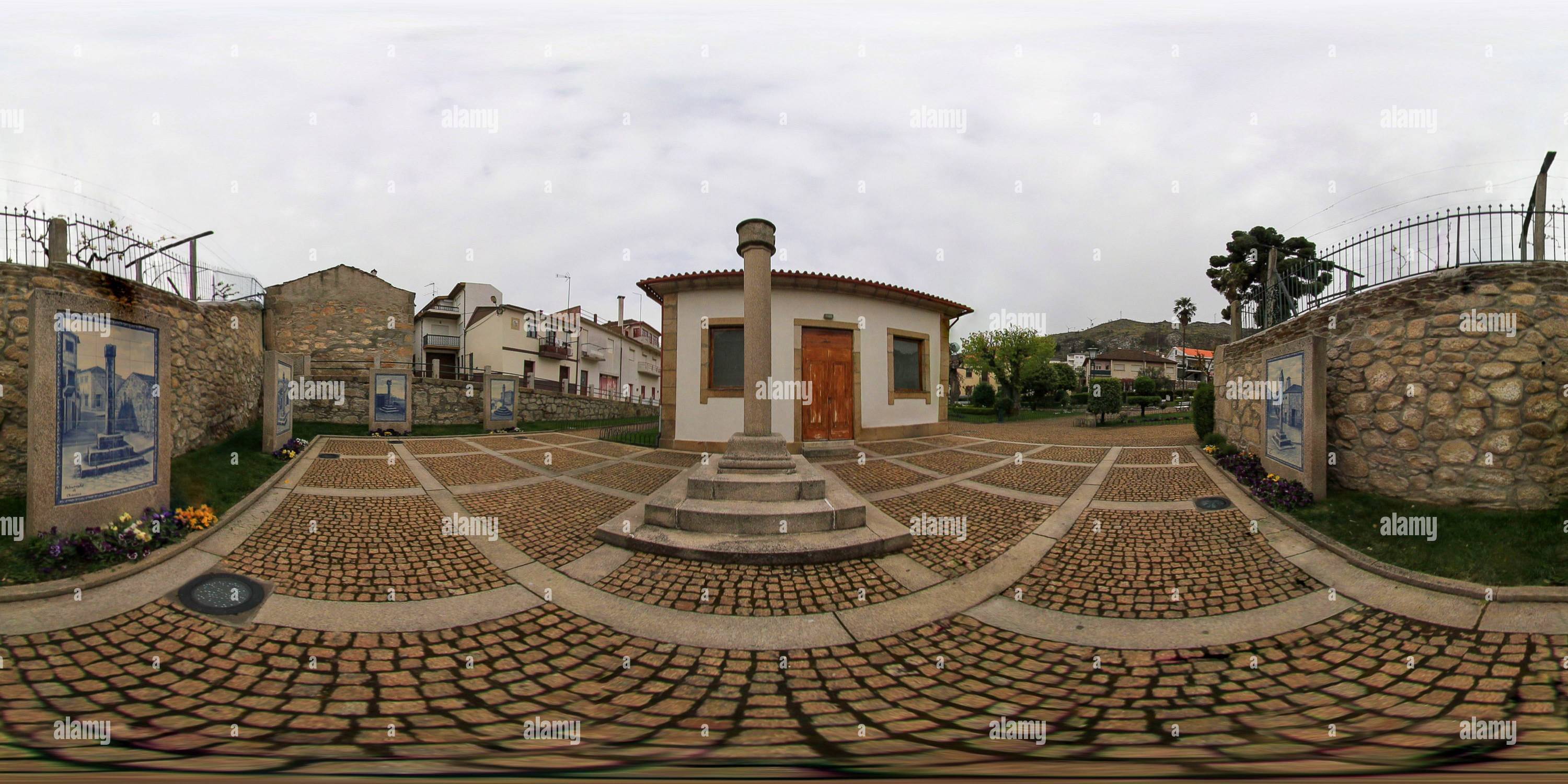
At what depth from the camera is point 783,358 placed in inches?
512

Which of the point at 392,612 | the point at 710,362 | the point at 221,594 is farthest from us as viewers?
the point at 710,362

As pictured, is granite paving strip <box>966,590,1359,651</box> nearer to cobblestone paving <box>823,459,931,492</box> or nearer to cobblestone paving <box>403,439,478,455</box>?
cobblestone paving <box>823,459,931,492</box>

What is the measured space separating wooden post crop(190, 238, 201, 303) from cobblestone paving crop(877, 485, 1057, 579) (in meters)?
12.3

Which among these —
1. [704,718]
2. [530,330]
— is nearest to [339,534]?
[704,718]

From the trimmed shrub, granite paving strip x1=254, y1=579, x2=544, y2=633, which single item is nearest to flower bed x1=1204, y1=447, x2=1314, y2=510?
granite paving strip x1=254, y1=579, x2=544, y2=633

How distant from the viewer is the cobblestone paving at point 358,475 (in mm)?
7777

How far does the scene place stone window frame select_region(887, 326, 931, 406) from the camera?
14578 millimetres

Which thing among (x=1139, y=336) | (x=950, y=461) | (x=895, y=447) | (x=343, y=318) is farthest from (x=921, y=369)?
(x=1139, y=336)

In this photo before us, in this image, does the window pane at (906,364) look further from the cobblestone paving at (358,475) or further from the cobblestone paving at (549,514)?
the cobblestone paving at (358,475)

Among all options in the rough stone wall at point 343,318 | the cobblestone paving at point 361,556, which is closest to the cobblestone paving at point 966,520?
the cobblestone paving at point 361,556

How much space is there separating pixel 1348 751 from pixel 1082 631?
4.48ft

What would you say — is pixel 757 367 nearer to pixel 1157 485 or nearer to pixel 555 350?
pixel 1157 485

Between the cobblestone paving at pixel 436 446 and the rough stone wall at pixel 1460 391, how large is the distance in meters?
15.2

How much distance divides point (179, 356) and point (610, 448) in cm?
709
